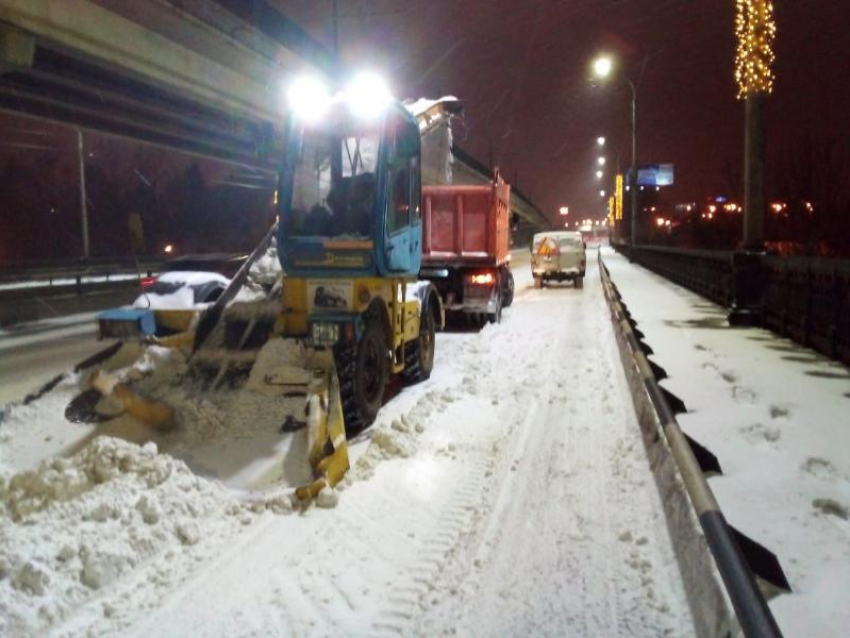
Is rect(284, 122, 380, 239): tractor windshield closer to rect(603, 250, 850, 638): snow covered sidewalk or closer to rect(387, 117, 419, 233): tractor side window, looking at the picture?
rect(387, 117, 419, 233): tractor side window

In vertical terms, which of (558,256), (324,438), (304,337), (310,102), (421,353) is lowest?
(324,438)

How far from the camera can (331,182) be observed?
326 inches

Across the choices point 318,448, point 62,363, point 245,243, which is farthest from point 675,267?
point 245,243

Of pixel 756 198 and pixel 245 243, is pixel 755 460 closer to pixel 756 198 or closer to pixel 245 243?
pixel 756 198

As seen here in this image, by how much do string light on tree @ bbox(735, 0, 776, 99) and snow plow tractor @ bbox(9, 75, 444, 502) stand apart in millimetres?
7667

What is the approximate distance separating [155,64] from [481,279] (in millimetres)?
10761

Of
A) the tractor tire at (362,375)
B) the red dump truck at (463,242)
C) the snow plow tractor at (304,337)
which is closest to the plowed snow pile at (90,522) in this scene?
the snow plow tractor at (304,337)

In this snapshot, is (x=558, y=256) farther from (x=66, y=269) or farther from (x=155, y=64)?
(x=66, y=269)

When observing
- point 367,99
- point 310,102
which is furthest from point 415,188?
point 310,102

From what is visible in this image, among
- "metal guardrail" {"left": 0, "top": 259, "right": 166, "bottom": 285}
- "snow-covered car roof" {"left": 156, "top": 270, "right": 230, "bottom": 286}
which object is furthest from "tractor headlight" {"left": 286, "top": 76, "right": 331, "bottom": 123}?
"metal guardrail" {"left": 0, "top": 259, "right": 166, "bottom": 285}

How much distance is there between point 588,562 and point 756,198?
1097cm

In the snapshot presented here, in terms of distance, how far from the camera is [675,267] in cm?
3075

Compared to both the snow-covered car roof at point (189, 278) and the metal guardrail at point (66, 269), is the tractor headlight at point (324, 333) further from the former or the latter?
the metal guardrail at point (66, 269)

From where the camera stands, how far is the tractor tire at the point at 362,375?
283 inches
